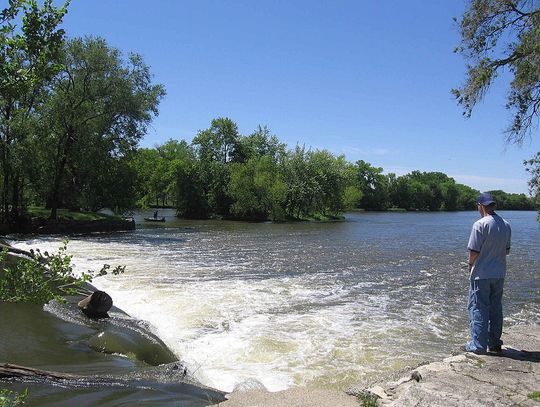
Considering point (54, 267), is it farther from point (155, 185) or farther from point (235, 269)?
point (155, 185)

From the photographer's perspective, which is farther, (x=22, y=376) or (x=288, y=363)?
(x=288, y=363)

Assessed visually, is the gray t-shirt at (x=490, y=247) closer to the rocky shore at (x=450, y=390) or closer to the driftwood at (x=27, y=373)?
the rocky shore at (x=450, y=390)

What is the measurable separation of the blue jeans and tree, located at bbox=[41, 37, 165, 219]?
3313cm

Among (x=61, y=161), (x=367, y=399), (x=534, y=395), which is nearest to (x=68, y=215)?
(x=61, y=161)

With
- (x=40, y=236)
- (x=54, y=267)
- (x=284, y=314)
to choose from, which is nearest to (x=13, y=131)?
(x=40, y=236)

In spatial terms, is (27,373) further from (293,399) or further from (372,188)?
(372,188)

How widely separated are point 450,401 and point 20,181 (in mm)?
35730

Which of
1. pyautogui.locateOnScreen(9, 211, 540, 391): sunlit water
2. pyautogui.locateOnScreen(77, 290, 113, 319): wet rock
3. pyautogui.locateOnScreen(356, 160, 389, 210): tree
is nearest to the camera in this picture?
pyautogui.locateOnScreen(9, 211, 540, 391): sunlit water

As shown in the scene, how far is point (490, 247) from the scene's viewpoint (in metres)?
6.51

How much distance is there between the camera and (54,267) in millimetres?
3879

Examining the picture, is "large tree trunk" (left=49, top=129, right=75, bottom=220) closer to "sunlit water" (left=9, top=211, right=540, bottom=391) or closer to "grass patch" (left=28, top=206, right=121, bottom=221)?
"grass patch" (left=28, top=206, right=121, bottom=221)

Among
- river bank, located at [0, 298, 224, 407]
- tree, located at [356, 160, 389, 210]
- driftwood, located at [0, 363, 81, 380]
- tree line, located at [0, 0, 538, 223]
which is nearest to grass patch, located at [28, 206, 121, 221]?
tree line, located at [0, 0, 538, 223]

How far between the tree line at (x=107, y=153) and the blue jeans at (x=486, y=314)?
19.3 ft

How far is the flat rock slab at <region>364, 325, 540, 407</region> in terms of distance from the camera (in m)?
4.84
